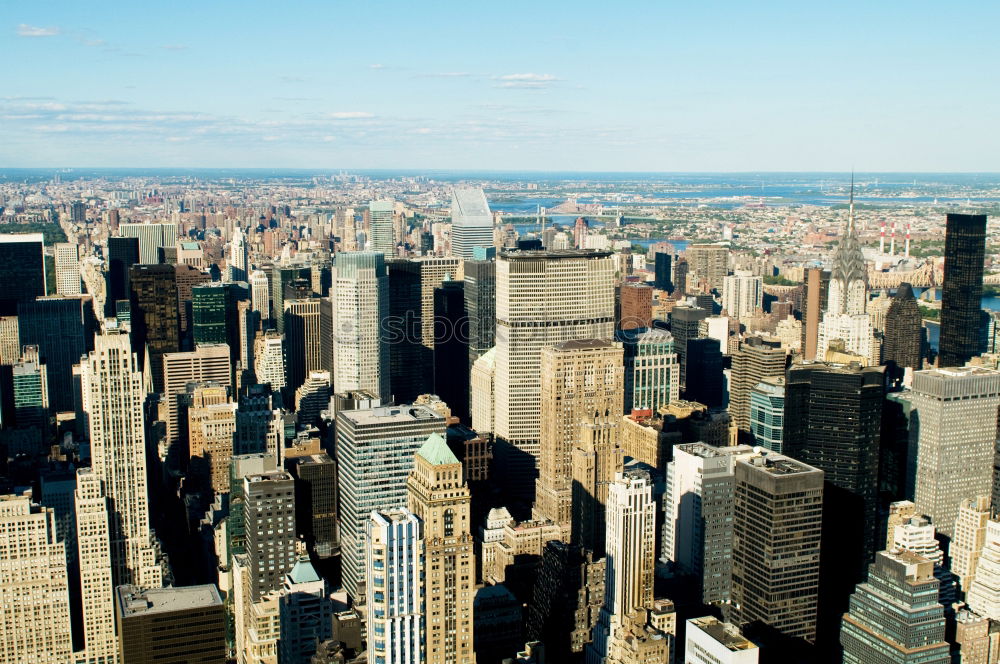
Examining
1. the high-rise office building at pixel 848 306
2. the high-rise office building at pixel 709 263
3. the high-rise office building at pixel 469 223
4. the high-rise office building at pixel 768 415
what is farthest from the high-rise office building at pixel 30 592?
the high-rise office building at pixel 709 263

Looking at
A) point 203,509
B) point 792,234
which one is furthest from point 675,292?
point 203,509

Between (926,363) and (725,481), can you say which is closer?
(725,481)

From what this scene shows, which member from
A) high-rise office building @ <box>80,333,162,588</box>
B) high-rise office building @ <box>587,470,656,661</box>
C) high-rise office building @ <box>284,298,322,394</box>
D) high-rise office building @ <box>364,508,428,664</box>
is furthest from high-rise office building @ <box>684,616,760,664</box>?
high-rise office building @ <box>284,298,322,394</box>

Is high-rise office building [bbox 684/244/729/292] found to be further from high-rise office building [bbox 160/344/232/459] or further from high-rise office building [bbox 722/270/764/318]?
high-rise office building [bbox 160/344/232/459]

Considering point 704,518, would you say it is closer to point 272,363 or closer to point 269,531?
point 269,531

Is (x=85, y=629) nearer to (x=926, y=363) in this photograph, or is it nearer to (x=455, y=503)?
(x=455, y=503)

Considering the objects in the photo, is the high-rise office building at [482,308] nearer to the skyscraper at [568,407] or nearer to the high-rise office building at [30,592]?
the skyscraper at [568,407]

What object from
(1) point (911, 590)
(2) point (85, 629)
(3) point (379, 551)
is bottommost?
(2) point (85, 629)
